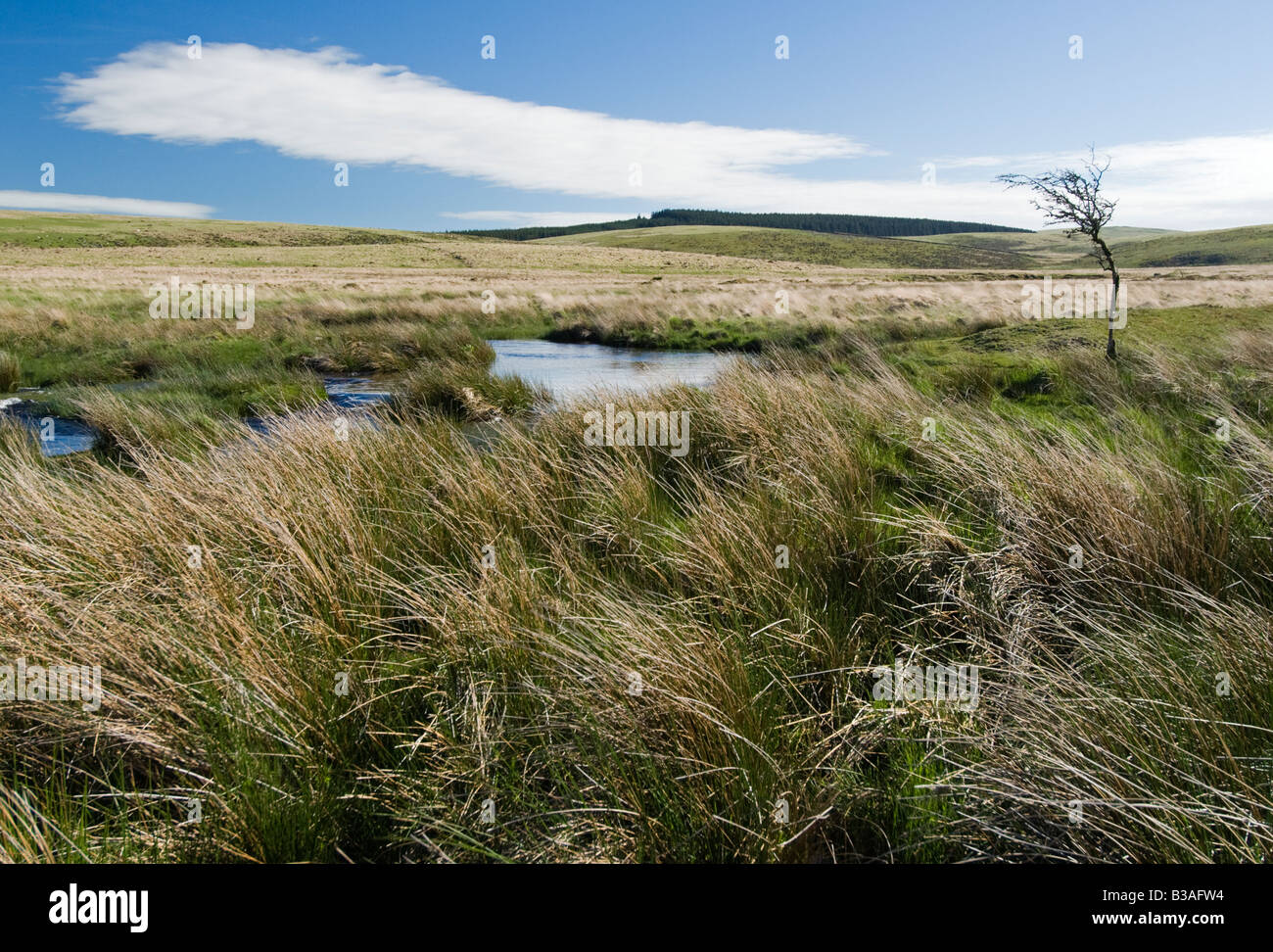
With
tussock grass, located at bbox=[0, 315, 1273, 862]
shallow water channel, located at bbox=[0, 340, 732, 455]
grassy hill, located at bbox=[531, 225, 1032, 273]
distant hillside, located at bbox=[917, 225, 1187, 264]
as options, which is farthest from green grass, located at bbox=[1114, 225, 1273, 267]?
tussock grass, located at bbox=[0, 315, 1273, 862]

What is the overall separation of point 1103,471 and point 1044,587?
1.13 metres

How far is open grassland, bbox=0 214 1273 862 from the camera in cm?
220

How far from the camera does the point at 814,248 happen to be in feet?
365

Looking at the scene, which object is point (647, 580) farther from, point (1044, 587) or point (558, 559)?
point (1044, 587)

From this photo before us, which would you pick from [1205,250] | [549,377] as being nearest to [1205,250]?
[1205,250]

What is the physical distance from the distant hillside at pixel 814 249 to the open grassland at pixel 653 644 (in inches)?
3850

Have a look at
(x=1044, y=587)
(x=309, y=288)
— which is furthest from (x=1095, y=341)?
(x=309, y=288)

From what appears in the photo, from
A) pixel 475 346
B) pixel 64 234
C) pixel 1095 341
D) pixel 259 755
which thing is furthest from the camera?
pixel 64 234

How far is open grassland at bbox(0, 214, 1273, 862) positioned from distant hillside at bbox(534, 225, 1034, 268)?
9780 cm

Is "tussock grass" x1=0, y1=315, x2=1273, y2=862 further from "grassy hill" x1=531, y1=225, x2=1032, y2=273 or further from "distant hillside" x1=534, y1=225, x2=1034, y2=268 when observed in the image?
"distant hillside" x1=534, y1=225, x2=1034, y2=268

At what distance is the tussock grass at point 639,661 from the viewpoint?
2.19 metres

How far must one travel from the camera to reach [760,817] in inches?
86.0
